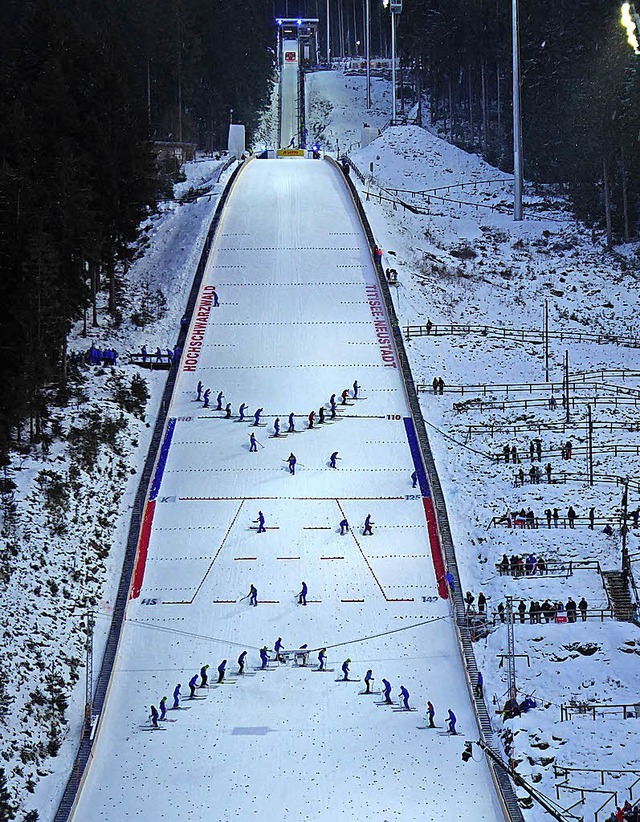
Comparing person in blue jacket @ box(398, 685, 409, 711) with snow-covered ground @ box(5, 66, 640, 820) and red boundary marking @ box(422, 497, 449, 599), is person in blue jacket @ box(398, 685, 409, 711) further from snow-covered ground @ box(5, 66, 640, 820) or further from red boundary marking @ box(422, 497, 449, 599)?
red boundary marking @ box(422, 497, 449, 599)

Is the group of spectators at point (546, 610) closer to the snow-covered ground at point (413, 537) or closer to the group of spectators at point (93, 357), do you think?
the snow-covered ground at point (413, 537)

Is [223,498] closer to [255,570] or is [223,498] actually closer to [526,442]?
[255,570]

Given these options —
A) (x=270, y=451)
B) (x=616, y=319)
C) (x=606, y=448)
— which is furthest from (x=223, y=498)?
(x=616, y=319)

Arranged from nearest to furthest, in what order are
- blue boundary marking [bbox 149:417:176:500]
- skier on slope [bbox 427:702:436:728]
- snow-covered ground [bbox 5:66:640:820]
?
snow-covered ground [bbox 5:66:640:820]
skier on slope [bbox 427:702:436:728]
blue boundary marking [bbox 149:417:176:500]

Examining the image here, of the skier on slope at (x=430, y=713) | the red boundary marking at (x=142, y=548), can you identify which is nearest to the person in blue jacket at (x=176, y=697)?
the red boundary marking at (x=142, y=548)

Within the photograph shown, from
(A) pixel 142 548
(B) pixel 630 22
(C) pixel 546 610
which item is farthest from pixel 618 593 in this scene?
(B) pixel 630 22

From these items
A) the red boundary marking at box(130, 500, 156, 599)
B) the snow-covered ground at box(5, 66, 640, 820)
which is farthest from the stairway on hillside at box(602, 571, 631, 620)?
the red boundary marking at box(130, 500, 156, 599)
